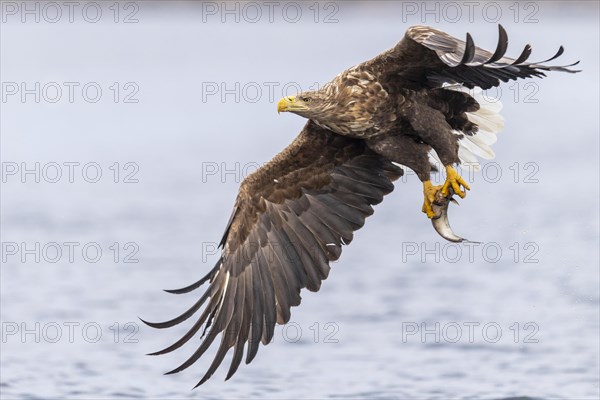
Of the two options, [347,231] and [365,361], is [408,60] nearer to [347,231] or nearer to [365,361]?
[347,231]

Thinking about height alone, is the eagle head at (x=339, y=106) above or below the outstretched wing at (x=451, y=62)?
below

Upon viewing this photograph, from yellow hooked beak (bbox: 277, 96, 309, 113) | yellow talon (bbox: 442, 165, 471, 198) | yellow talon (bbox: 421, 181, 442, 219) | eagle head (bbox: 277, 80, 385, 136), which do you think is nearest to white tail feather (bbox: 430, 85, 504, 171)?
yellow talon (bbox: 421, 181, 442, 219)

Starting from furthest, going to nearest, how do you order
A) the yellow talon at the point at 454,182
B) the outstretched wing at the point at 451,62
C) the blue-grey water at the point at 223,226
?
the blue-grey water at the point at 223,226, the yellow talon at the point at 454,182, the outstretched wing at the point at 451,62

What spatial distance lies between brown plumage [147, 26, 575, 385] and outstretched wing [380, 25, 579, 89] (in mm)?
27

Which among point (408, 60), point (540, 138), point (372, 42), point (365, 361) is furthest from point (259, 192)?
point (372, 42)

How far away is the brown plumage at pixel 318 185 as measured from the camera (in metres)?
8.97

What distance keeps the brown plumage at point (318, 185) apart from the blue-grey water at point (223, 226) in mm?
1384

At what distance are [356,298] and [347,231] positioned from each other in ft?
15.0

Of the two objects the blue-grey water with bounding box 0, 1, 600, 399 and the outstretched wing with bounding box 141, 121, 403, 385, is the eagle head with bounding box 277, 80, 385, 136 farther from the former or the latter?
the blue-grey water with bounding box 0, 1, 600, 399

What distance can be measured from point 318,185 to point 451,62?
2085 mm

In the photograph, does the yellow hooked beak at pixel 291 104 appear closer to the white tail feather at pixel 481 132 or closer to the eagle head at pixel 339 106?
the eagle head at pixel 339 106

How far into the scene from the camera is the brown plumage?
8.97 meters

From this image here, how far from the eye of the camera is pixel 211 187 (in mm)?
21750

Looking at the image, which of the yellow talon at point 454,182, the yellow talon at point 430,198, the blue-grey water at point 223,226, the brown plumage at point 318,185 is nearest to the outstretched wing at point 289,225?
the brown plumage at point 318,185
